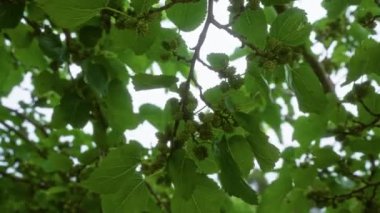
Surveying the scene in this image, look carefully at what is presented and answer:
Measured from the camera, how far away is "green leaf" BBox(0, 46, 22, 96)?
6.29ft

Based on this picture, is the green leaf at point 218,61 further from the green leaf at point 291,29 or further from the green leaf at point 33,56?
the green leaf at point 33,56

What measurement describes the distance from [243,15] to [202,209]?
545 mm

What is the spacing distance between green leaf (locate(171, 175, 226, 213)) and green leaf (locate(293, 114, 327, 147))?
0.68 metres

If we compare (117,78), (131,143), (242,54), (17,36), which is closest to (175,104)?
(131,143)

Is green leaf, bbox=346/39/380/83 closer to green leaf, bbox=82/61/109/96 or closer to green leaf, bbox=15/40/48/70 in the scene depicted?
green leaf, bbox=82/61/109/96

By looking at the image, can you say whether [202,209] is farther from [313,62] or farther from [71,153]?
[313,62]

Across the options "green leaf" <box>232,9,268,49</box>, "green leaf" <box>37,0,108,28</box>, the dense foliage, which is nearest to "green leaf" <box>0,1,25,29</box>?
the dense foliage

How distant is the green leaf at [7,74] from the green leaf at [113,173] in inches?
29.8

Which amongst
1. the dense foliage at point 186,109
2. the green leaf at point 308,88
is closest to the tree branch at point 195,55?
the dense foliage at point 186,109

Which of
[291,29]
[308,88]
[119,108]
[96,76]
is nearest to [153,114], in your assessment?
[119,108]

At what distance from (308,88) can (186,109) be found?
365mm

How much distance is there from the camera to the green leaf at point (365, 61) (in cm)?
145

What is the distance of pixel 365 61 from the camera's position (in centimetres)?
145

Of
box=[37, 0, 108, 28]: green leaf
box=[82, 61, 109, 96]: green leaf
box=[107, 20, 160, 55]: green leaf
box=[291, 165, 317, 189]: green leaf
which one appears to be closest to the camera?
box=[37, 0, 108, 28]: green leaf
